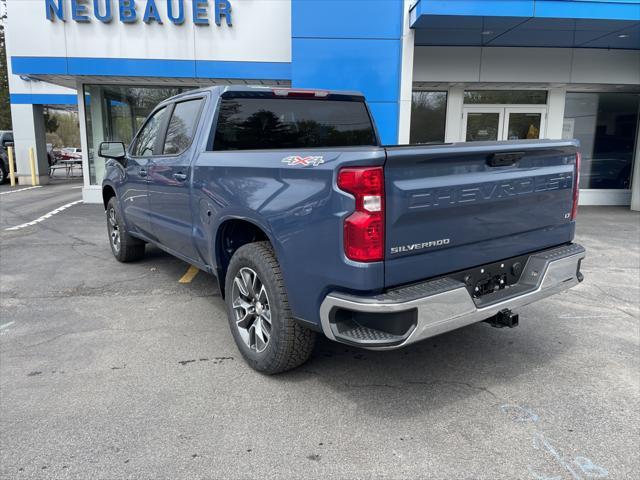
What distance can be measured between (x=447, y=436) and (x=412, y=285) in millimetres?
875

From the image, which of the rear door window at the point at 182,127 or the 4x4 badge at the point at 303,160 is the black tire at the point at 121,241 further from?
the 4x4 badge at the point at 303,160

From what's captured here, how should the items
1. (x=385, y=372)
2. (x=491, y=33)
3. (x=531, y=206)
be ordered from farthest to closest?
1. (x=491, y=33)
2. (x=385, y=372)
3. (x=531, y=206)

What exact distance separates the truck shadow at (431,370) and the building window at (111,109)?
11101 mm

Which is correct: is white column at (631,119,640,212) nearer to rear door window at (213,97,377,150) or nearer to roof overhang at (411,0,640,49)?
roof overhang at (411,0,640,49)

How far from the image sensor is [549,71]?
11.9 metres

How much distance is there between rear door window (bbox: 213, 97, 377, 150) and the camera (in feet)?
13.8

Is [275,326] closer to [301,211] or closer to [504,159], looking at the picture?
[301,211]

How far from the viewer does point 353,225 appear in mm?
2604

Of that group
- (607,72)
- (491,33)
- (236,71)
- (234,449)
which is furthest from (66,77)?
(607,72)

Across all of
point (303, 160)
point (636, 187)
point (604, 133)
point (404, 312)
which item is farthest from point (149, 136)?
point (604, 133)

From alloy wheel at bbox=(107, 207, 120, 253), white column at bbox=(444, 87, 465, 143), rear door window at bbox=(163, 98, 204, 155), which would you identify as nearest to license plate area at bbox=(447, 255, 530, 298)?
rear door window at bbox=(163, 98, 204, 155)

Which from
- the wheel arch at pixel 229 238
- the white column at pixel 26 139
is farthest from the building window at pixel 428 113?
the white column at pixel 26 139

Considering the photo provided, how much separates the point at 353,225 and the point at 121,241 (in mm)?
4728

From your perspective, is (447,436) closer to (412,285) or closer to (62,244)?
(412,285)
